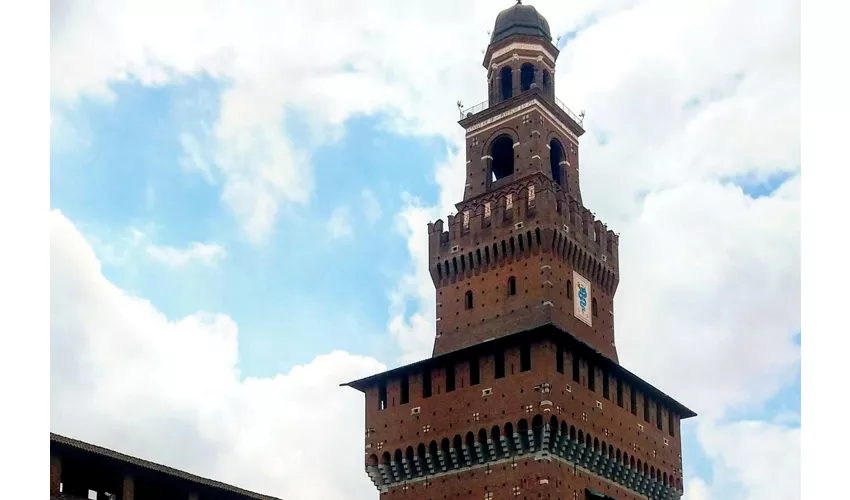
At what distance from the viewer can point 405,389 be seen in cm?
4944

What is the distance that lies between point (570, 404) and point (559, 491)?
340 cm

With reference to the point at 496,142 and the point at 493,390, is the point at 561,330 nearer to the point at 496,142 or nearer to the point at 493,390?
the point at 493,390

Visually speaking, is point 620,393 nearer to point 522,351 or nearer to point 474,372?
point 522,351

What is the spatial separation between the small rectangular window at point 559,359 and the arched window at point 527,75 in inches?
586

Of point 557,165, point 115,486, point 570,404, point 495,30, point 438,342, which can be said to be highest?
point 495,30

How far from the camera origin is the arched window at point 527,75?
5572 cm

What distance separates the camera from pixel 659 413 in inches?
2051

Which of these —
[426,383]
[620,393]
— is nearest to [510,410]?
[426,383]

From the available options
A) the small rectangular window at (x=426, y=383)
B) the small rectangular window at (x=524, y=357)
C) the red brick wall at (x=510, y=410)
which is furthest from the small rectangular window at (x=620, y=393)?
the small rectangular window at (x=426, y=383)

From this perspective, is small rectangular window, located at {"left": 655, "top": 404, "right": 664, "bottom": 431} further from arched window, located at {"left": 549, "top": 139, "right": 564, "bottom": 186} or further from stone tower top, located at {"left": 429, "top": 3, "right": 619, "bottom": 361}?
arched window, located at {"left": 549, "top": 139, "right": 564, "bottom": 186}

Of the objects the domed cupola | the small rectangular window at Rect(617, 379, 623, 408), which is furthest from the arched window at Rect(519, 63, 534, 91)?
the small rectangular window at Rect(617, 379, 623, 408)

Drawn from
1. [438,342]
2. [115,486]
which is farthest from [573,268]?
[115,486]

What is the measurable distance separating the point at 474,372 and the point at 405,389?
350cm

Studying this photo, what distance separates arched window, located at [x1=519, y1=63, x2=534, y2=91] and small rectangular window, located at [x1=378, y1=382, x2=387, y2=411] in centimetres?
1584
